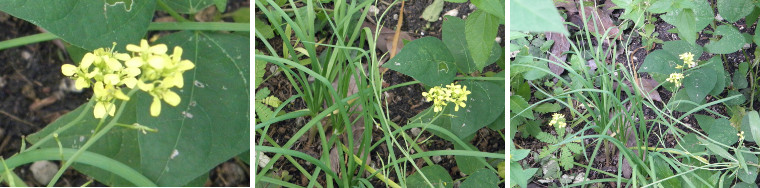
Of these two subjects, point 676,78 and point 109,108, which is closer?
point 109,108

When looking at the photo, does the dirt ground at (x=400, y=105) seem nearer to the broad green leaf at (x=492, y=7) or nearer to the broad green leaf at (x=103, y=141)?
the broad green leaf at (x=492, y=7)

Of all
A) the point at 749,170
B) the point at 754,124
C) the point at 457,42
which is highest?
the point at 457,42

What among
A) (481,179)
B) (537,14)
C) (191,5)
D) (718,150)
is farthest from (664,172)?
(191,5)

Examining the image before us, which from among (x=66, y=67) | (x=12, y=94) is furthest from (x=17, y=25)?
(x=66, y=67)

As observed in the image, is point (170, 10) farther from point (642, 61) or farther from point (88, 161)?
point (642, 61)

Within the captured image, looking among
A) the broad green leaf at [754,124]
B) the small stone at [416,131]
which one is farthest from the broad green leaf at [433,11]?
the broad green leaf at [754,124]

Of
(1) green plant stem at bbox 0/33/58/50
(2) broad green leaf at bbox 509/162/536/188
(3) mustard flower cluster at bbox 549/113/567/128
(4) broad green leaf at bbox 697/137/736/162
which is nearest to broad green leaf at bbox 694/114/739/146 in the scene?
(4) broad green leaf at bbox 697/137/736/162
